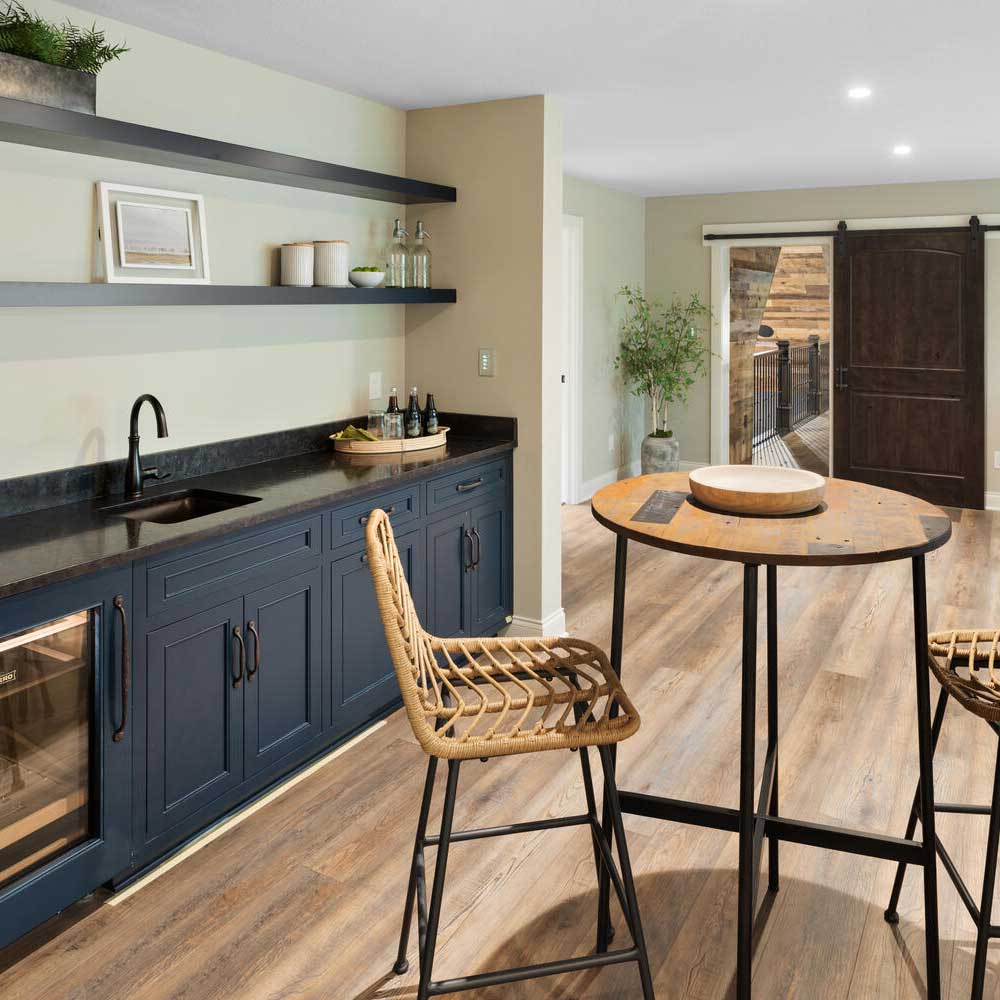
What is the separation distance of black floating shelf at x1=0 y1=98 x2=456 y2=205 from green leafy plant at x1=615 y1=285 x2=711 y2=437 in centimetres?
375

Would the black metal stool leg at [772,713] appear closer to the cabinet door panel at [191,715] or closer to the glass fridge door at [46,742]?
the cabinet door panel at [191,715]

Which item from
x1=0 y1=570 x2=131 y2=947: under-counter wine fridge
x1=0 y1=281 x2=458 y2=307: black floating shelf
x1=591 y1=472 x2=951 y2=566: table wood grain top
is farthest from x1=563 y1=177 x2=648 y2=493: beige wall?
x1=0 y1=570 x2=131 y2=947: under-counter wine fridge

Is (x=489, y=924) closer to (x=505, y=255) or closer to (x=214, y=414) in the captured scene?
(x=214, y=414)

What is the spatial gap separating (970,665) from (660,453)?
5.31 metres

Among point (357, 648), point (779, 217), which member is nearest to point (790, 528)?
point (357, 648)

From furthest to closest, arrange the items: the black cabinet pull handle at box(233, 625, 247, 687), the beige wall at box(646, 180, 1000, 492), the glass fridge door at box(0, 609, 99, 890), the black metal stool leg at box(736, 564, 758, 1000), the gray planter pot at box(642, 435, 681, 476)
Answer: the gray planter pot at box(642, 435, 681, 476) → the beige wall at box(646, 180, 1000, 492) → the black cabinet pull handle at box(233, 625, 247, 687) → the glass fridge door at box(0, 609, 99, 890) → the black metal stool leg at box(736, 564, 758, 1000)

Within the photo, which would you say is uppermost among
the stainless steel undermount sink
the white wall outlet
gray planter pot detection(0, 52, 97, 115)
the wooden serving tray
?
gray planter pot detection(0, 52, 97, 115)

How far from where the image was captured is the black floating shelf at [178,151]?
2.29m

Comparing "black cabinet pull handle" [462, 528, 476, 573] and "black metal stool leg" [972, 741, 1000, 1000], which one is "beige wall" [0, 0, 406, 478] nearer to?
"black cabinet pull handle" [462, 528, 476, 573]

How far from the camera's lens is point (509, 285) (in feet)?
12.8

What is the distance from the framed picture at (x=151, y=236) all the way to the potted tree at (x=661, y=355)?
4598 millimetres

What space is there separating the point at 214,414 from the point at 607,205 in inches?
177

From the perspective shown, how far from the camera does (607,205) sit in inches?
274

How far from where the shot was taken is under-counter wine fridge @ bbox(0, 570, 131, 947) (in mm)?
1991
